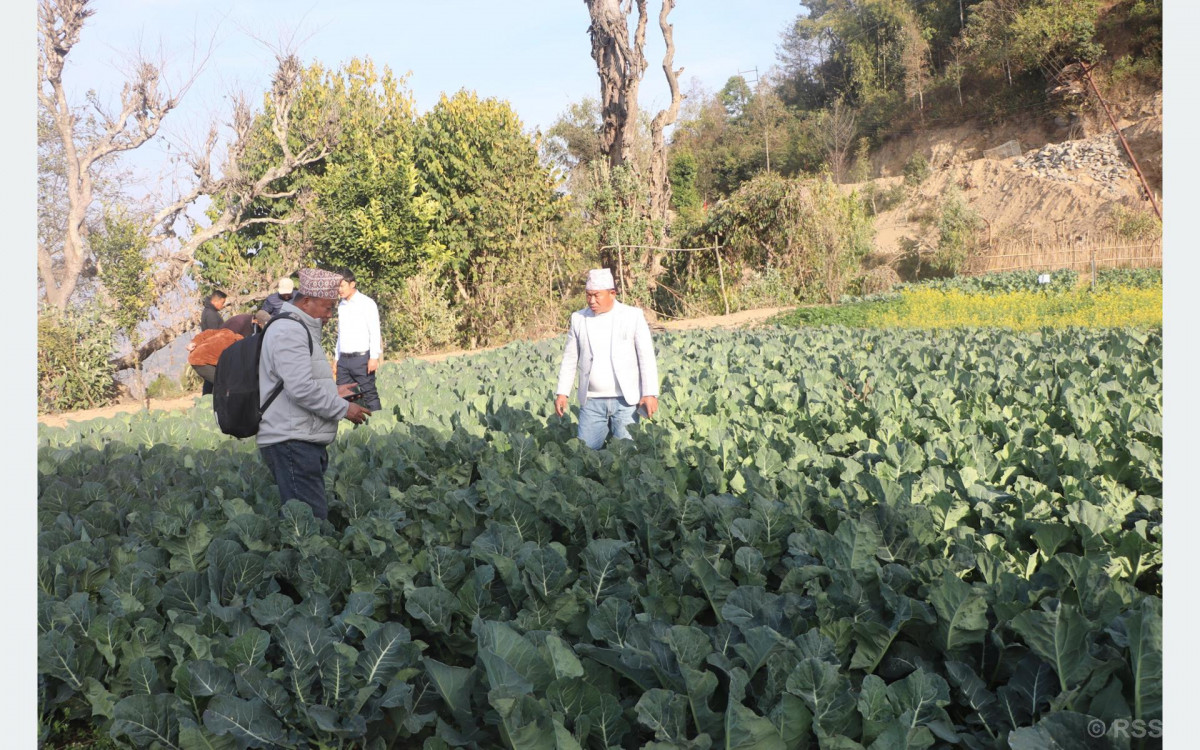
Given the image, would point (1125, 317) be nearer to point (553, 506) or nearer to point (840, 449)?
point (840, 449)

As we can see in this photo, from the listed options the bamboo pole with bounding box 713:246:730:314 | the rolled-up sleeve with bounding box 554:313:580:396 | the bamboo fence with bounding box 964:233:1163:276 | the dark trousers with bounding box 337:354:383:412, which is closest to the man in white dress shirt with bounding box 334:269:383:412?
the dark trousers with bounding box 337:354:383:412

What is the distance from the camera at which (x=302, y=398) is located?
4.05 metres

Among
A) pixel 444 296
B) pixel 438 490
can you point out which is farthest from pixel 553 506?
pixel 444 296

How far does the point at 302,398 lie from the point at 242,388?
301 millimetres

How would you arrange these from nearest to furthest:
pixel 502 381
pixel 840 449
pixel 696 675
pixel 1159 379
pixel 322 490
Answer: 1. pixel 696 675
2. pixel 322 490
3. pixel 840 449
4. pixel 1159 379
5. pixel 502 381

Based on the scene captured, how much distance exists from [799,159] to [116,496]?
54.5 meters

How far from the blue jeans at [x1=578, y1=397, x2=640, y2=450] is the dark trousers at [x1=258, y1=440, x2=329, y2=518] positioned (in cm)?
192

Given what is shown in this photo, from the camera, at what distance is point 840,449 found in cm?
513

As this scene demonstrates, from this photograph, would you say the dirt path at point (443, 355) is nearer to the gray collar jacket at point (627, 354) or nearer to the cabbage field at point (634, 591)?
the gray collar jacket at point (627, 354)

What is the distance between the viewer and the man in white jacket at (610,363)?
5.50 meters

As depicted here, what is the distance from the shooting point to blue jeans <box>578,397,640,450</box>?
5629mm

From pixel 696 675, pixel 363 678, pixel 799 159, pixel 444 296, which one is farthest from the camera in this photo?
pixel 799 159

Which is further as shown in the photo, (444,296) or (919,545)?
(444,296)

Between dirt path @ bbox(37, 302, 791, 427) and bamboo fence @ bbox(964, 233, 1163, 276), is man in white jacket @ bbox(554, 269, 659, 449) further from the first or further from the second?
bamboo fence @ bbox(964, 233, 1163, 276)
